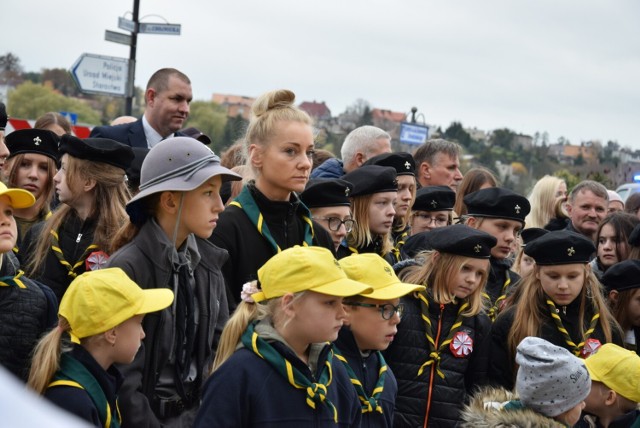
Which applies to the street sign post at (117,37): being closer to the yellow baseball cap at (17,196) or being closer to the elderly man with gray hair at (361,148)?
the elderly man with gray hair at (361,148)

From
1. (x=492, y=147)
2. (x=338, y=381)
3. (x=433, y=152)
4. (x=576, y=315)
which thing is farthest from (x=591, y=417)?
(x=492, y=147)

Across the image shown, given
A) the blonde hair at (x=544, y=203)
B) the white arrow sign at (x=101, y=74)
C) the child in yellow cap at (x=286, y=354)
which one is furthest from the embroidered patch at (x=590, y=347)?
the white arrow sign at (x=101, y=74)

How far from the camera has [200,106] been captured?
47.7m

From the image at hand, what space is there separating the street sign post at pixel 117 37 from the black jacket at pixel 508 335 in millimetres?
12138

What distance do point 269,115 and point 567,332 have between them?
8.90ft

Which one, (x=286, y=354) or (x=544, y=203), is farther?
(x=544, y=203)

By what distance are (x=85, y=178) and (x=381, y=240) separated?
2.34 metres

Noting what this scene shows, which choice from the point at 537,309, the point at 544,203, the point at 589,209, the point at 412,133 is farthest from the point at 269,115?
the point at 412,133

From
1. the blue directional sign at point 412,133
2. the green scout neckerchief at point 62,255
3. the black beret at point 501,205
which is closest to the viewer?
A: the green scout neckerchief at point 62,255

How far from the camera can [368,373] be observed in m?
4.71

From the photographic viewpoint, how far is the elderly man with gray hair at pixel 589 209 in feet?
30.3

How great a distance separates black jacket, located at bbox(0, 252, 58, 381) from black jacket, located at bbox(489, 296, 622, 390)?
3055 mm

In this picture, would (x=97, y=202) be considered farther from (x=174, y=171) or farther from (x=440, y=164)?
(x=440, y=164)

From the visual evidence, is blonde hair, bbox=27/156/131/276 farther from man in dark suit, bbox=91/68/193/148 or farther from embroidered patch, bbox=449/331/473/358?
man in dark suit, bbox=91/68/193/148
